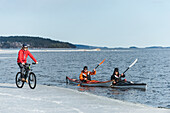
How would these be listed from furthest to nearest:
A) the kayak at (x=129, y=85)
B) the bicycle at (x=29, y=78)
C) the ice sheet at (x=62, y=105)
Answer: the kayak at (x=129, y=85), the bicycle at (x=29, y=78), the ice sheet at (x=62, y=105)

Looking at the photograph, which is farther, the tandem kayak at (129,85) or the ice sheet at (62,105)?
the tandem kayak at (129,85)

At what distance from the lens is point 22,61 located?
12469 millimetres

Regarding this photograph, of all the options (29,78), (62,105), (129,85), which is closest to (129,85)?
(129,85)

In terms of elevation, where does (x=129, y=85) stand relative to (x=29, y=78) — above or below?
below

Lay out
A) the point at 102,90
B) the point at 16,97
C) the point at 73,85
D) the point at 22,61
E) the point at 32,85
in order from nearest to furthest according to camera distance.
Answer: the point at 16,97 → the point at 22,61 → the point at 32,85 → the point at 102,90 → the point at 73,85

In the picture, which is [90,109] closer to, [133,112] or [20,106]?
[133,112]

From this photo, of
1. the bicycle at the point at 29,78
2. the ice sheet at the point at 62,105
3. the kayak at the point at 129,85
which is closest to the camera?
the ice sheet at the point at 62,105

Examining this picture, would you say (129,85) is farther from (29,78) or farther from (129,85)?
(29,78)

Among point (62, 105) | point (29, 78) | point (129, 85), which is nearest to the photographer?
point (62, 105)

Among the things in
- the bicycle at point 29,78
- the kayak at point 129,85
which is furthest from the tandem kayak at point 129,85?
the bicycle at point 29,78

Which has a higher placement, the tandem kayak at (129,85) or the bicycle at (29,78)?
the bicycle at (29,78)

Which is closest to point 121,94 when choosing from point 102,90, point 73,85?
point 102,90

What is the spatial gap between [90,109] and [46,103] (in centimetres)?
179

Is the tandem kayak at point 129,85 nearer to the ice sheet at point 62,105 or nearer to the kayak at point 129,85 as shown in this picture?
the kayak at point 129,85
